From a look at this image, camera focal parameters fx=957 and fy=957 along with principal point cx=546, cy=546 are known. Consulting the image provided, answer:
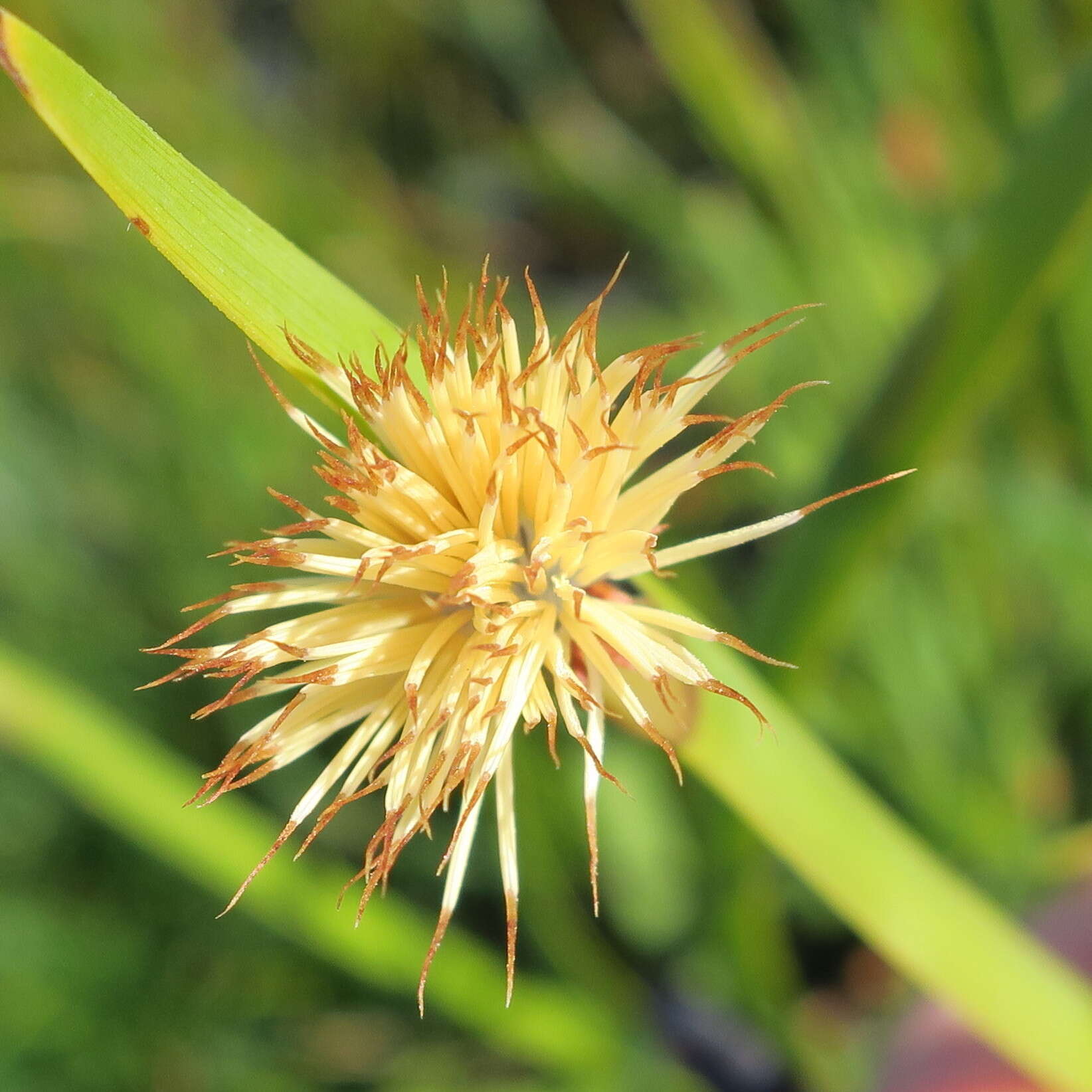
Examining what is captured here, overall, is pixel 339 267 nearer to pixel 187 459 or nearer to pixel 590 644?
pixel 187 459

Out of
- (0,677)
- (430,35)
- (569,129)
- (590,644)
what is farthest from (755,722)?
(430,35)

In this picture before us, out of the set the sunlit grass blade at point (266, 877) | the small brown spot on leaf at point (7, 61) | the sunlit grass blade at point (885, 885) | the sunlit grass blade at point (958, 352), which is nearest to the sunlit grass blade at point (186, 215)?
the small brown spot on leaf at point (7, 61)

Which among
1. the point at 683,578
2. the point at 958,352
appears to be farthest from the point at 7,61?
the point at 683,578

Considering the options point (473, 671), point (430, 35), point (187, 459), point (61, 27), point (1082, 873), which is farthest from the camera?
point (430, 35)

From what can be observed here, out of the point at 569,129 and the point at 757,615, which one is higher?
the point at 569,129

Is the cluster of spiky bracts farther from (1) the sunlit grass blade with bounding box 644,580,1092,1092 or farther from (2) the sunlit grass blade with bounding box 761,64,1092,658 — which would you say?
(2) the sunlit grass blade with bounding box 761,64,1092,658

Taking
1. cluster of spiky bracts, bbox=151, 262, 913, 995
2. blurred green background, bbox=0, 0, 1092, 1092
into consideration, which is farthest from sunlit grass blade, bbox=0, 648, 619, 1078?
cluster of spiky bracts, bbox=151, 262, 913, 995
